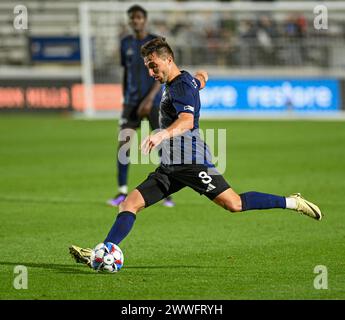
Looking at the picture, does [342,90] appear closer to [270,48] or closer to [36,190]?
[270,48]

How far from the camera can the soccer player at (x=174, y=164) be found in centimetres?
793

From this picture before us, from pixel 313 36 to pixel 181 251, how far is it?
19811 mm

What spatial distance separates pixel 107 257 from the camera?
791cm

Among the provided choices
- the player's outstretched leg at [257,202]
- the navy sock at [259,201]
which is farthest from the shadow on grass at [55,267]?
the navy sock at [259,201]

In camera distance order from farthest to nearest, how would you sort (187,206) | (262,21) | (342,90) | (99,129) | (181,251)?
(262,21)
(342,90)
(99,129)
(187,206)
(181,251)

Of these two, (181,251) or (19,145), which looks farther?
(19,145)

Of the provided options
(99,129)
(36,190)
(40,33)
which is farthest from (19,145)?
(40,33)

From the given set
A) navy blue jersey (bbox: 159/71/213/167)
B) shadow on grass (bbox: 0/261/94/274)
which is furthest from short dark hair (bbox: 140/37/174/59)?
shadow on grass (bbox: 0/261/94/274)

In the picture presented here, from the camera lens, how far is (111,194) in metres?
13.7

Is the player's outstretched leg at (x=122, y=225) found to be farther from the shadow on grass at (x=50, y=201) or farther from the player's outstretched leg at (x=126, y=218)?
the shadow on grass at (x=50, y=201)

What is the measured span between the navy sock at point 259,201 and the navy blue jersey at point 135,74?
440 cm

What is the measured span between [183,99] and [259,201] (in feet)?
4.20

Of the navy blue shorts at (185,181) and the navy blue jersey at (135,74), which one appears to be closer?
the navy blue shorts at (185,181)

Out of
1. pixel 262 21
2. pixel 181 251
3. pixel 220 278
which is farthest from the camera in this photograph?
pixel 262 21
